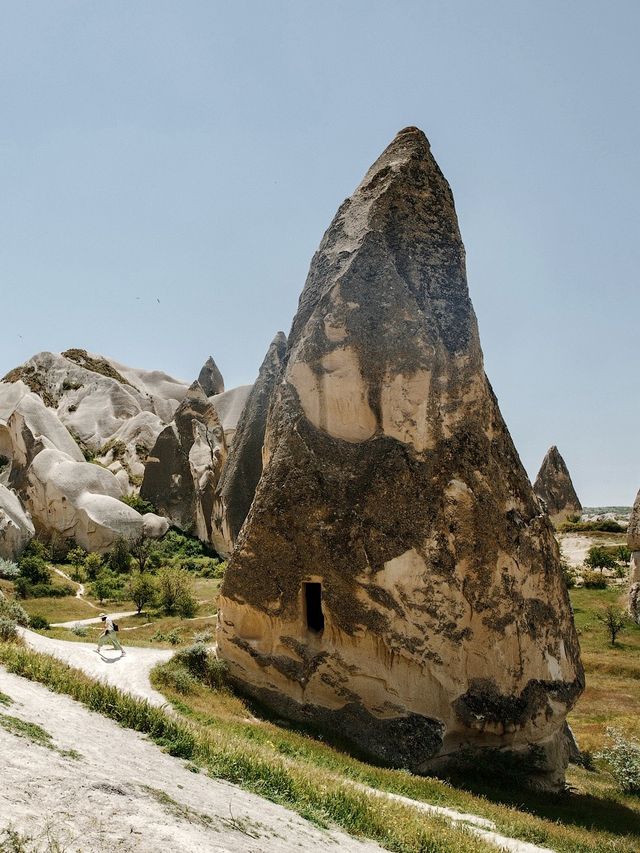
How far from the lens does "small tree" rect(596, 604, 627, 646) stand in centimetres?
2533

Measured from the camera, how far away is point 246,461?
22.4m

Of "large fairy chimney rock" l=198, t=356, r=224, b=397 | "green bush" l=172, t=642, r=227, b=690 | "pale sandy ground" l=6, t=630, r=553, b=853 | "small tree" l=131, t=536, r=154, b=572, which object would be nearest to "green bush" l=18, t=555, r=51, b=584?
"small tree" l=131, t=536, r=154, b=572

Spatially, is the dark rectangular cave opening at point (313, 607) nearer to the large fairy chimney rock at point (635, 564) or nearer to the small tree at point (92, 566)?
the large fairy chimney rock at point (635, 564)

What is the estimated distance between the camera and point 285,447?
539 inches

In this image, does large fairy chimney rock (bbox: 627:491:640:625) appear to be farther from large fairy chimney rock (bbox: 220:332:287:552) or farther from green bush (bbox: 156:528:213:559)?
green bush (bbox: 156:528:213:559)

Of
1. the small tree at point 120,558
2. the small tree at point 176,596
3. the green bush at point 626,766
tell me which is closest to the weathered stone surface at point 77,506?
the small tree at point 120,558

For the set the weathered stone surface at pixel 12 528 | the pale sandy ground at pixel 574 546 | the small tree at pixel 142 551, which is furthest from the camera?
the pale sandy ground at pixel 574 546

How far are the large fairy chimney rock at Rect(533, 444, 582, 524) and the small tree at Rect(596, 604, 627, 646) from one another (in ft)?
101

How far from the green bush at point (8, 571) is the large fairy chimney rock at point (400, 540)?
691 inches

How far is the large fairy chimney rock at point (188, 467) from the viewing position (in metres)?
42.2

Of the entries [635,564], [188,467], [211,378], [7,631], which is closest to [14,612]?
[7,631]

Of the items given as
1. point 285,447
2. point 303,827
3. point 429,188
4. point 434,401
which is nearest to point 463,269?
point 429,188

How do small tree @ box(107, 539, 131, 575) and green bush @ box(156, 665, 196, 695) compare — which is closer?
green bush @ box(156, 665, 196, 695)

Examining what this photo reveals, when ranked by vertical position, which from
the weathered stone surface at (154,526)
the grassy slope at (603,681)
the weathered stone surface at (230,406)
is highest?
the weathered stone surface at (230,406)
